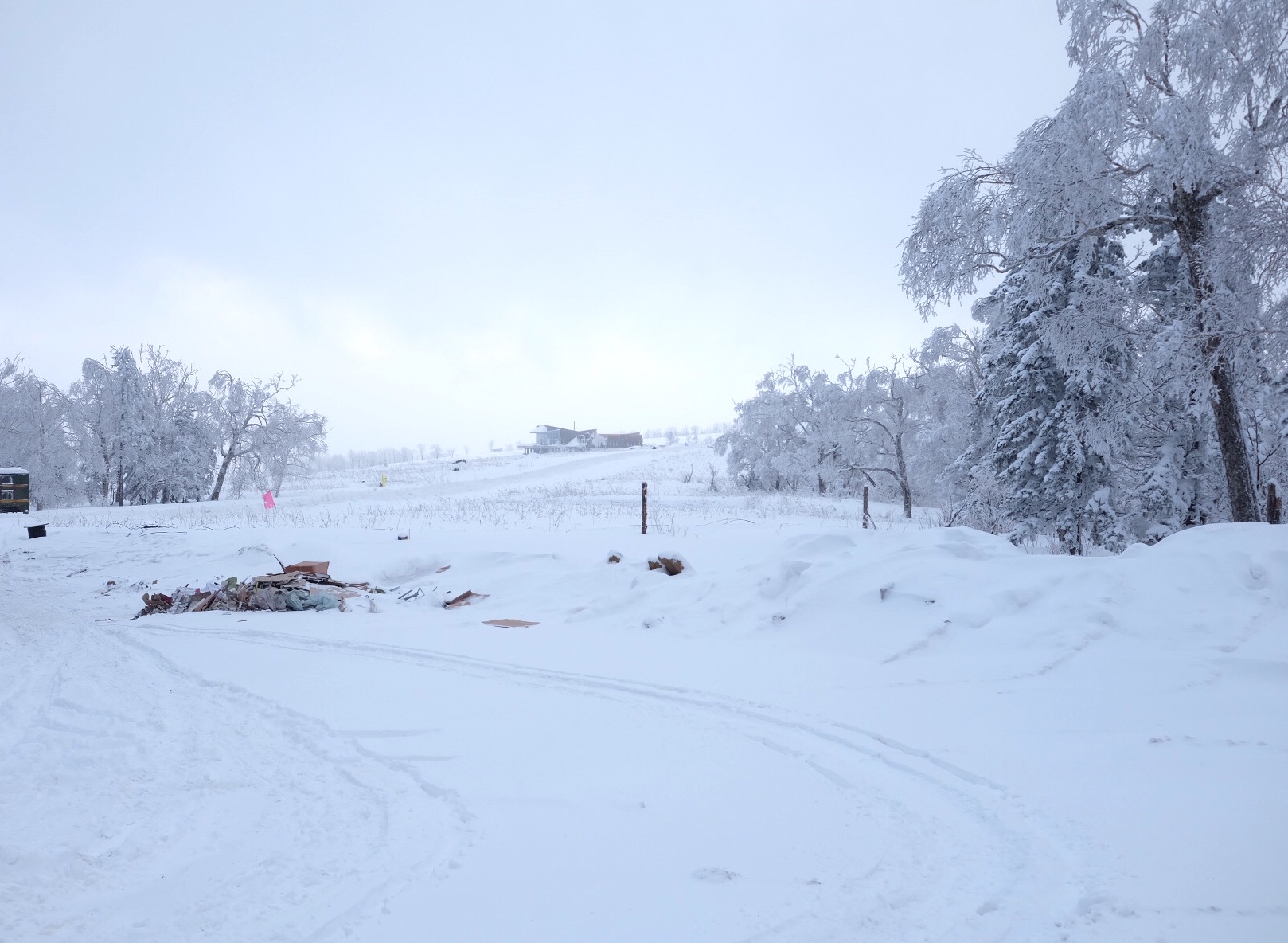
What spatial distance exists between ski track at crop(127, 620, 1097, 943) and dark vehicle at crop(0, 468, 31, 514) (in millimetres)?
28065

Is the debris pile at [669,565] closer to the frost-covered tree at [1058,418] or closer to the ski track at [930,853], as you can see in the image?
the ski track at [930,853]

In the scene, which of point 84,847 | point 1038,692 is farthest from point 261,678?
point 1038,692

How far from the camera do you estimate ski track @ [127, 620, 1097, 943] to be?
2641mm

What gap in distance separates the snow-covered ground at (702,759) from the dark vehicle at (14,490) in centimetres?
2043

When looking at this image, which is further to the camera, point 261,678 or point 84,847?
point 261,678

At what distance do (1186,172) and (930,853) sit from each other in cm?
1014

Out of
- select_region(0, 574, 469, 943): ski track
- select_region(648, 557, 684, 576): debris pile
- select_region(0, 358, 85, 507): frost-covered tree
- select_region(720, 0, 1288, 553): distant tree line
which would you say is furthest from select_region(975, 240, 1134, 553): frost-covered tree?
select_region(0, 358, 85, 507): frost-covered tree

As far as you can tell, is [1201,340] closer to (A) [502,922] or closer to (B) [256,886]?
(A) [502,922]

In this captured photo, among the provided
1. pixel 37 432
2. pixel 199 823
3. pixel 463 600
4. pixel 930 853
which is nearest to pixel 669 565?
Result: pixel 463 600

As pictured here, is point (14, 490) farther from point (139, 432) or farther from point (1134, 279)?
point (1134, 279)

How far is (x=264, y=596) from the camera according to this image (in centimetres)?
991

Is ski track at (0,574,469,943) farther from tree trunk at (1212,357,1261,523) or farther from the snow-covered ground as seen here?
tree trunk at (1212,357,1261,523)

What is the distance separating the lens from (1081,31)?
10000 mm

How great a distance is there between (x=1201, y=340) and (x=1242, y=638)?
567cm
